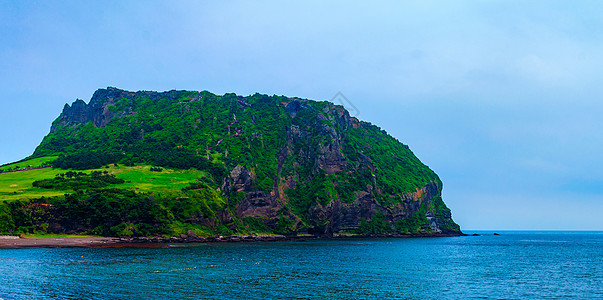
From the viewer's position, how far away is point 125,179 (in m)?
165

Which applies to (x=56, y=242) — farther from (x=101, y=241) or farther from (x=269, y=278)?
(x=269, y=278)

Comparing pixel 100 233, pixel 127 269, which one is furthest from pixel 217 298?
pixel 100 233

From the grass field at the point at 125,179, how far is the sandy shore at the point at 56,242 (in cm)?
2123

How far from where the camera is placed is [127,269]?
62.8 meters

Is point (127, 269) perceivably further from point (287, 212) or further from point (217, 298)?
point (287, 212)

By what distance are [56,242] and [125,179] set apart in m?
62.8

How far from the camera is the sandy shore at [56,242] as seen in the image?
314 ft

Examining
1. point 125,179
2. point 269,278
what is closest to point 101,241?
point 125,179

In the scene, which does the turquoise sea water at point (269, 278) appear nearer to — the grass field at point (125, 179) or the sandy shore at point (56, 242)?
the sandy shore at point (56, 242)

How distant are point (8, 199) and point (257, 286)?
101 m

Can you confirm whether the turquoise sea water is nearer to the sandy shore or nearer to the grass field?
the sandy shore

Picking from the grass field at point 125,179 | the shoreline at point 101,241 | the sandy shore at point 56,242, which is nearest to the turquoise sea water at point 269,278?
the sandy shore at point 56,242

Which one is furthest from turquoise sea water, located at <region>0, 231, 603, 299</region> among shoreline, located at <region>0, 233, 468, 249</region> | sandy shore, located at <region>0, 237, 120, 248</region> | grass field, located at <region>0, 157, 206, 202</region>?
grass field, located at <region>0, 157, 206, 202</region>

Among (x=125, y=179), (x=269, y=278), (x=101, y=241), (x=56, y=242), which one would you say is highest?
(x=125, y=179)
